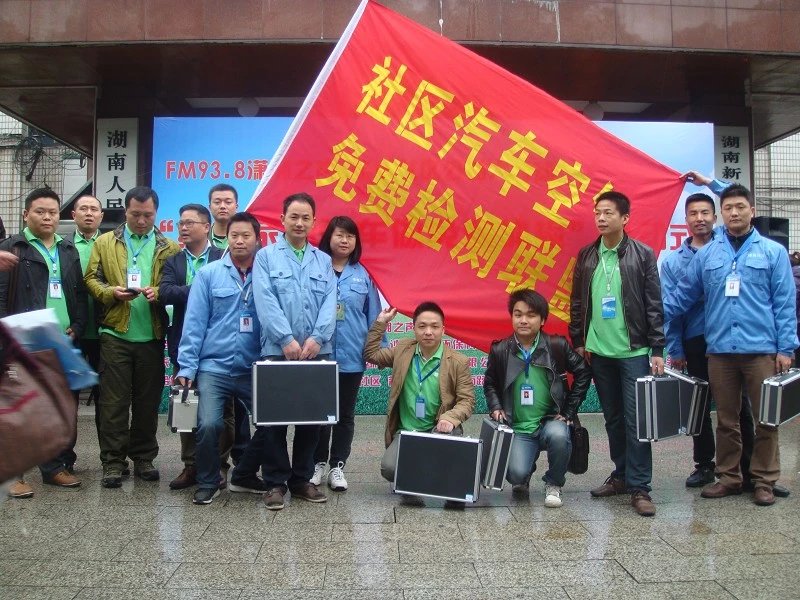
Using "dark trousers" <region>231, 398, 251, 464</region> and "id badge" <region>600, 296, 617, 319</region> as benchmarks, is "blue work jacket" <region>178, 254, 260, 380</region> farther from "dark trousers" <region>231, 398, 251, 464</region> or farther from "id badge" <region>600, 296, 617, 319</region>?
"id badge" <region>600, 296, 617, 319</region>

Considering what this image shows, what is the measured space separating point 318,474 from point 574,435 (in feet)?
5.53

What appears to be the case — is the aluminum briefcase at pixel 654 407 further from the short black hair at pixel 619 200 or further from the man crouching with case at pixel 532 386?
the short black hair at pixel 619 200

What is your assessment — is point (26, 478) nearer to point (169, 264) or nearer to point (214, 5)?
point (169, 264)

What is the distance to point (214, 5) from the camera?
783 centimetres

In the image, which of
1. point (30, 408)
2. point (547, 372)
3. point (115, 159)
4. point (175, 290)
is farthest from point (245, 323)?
point (115, 159)

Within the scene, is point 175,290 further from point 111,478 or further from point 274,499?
point 274,499

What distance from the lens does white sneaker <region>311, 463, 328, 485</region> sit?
199 inches

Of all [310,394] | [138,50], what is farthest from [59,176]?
[310,394]

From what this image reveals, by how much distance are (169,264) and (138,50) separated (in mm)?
3991

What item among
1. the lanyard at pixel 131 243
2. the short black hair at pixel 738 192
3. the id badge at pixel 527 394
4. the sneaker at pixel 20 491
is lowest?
the sneaker at pixel 20 491

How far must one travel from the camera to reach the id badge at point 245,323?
470 centimetres

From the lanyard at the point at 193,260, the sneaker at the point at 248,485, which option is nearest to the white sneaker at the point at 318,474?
the sneaker at the point at 248,485

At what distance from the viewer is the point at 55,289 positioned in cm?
509

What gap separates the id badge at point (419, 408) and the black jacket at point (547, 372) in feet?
1.36
